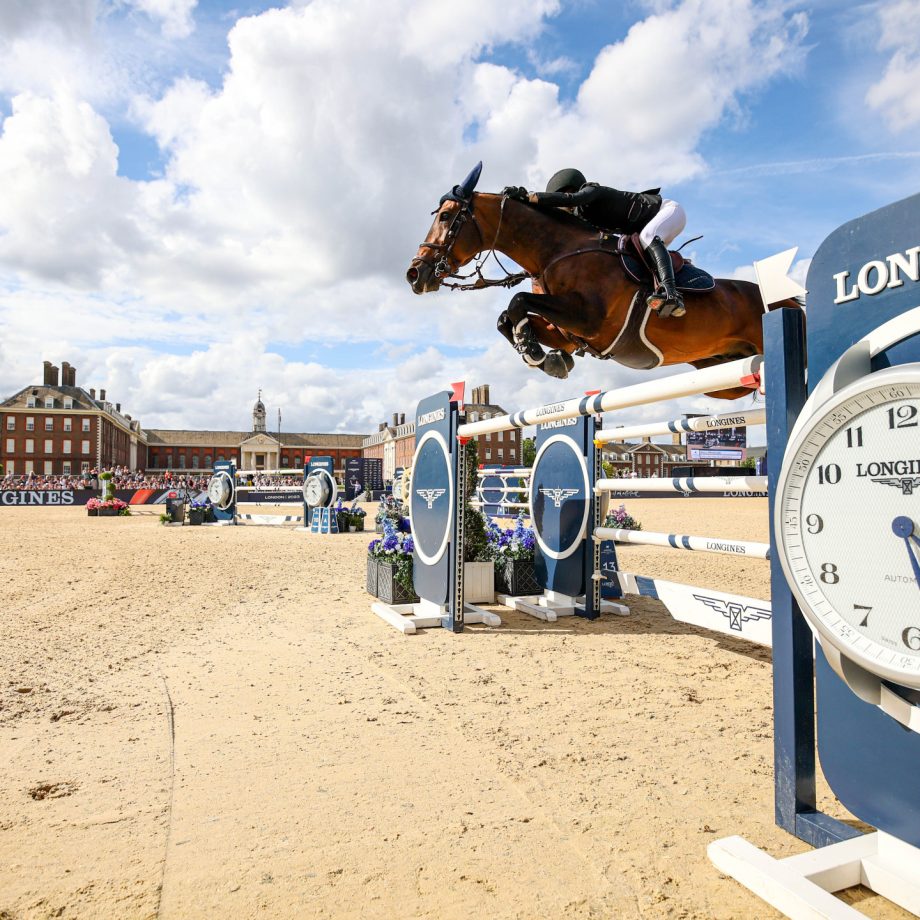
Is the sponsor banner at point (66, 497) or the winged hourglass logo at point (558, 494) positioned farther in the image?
the sponsor banner at point (66, 497)

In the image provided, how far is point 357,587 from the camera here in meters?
7.64

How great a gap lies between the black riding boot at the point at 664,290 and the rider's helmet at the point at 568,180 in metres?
0.78

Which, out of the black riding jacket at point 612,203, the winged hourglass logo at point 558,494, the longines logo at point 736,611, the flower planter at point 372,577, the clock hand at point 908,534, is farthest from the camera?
the flower planter at point 372,577

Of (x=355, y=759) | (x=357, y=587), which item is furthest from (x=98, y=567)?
(x=355, y=759)

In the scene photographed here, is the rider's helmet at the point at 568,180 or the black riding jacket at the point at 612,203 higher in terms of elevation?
the rider's helmet at the point at 568,180

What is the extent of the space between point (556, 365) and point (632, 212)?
109 cm

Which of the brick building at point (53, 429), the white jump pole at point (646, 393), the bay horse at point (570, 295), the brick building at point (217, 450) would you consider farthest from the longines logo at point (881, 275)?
the brick building at point (217, 450)

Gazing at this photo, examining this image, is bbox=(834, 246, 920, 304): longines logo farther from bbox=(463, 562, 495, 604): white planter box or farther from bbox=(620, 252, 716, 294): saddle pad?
bbox=(463, 562, 495, 604): white planter box

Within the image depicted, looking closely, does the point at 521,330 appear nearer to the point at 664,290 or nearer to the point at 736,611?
the point at 664,290

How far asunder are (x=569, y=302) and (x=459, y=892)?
10.3ft

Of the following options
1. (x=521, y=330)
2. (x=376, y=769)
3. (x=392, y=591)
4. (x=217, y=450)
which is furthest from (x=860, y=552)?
(x=217, y=450)

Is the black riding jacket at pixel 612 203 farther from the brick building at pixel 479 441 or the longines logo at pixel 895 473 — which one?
the brick building at pixel 479 441

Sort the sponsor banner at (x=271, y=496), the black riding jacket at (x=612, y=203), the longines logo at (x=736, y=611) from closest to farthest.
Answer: the longines logo at (x=736, y=611), the black riding jacket at (x=612, y=203), the sponsor banner at (x=271, y=496)

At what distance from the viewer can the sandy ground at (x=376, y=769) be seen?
71.6 inches
